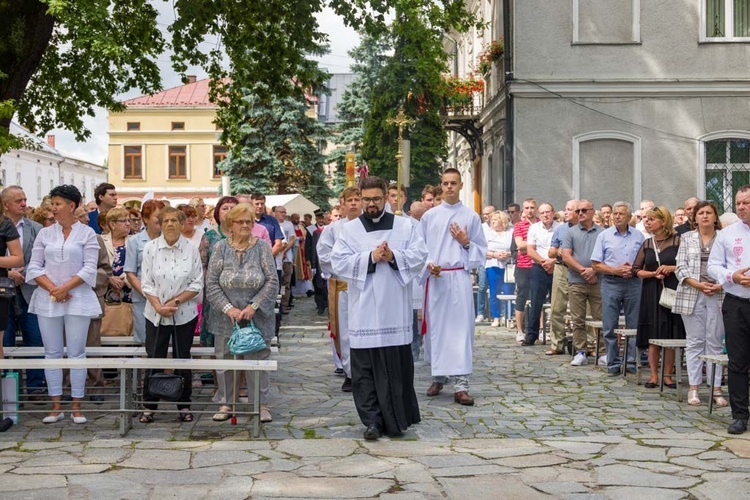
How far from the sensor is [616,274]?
1206cm

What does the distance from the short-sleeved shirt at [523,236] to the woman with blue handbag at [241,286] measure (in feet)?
24.0

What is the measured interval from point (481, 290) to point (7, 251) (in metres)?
11.2

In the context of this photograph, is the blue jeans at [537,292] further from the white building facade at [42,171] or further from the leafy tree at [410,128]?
the white building facade at [42,171]

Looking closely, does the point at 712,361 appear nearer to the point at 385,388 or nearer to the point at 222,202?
the point at 385,388

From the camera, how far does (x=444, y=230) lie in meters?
10.7

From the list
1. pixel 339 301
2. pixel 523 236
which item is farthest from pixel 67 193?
pixel 523 236

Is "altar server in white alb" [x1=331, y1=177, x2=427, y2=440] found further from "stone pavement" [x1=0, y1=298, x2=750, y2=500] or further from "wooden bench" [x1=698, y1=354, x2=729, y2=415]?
"wooden bench" [x1=698, y1=354, x2=729, y2=415]

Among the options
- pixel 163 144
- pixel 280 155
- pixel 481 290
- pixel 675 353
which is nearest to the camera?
pixel 675 353

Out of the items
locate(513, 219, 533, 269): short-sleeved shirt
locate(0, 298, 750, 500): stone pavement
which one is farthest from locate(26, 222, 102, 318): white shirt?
locate(513, 219, 533, 269): short-sleeved shirt

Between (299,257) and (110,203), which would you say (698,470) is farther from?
(299,257)

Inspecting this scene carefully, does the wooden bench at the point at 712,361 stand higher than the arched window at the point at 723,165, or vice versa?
the arched window at the point at 723,165

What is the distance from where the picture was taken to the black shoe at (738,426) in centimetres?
866

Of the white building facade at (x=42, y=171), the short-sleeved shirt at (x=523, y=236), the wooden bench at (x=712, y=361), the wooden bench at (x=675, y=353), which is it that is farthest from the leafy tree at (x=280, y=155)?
the wooden bench at (x=712, y=361)

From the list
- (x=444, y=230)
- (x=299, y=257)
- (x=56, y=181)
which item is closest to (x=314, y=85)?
(x=299, y=257)
